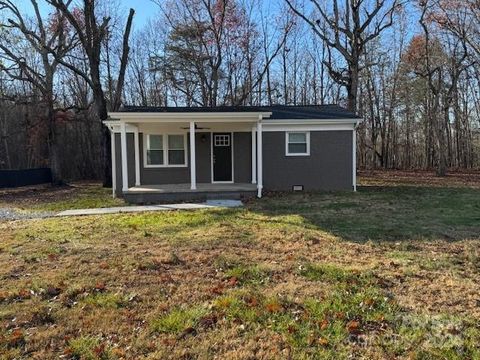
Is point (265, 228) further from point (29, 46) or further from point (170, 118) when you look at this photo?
point (29, 46)

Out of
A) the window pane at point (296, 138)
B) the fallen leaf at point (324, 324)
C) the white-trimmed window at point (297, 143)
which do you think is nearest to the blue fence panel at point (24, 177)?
the white-trimmed window at point (297, 143)

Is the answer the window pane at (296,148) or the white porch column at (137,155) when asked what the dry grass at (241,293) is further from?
the window pane at (296,148)

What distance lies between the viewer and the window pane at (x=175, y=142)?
50.4 ft

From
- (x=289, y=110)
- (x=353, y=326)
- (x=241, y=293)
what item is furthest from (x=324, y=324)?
(x=289, y=110)

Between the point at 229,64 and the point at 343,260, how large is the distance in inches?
953

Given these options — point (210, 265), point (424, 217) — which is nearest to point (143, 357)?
point (210, 265)

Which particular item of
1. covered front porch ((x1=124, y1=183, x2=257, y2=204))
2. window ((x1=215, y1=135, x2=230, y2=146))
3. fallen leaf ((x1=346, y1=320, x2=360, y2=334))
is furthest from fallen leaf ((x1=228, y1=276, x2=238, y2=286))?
window ((x1=215, y1=135, x2=230, y2=146))

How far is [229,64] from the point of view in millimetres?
27953

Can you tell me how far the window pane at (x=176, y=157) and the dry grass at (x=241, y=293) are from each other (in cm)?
760

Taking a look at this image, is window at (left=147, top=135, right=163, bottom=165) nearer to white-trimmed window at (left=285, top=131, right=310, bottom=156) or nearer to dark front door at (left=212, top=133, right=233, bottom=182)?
dark front door at (left=212, top=133, right=233, bottom=182)

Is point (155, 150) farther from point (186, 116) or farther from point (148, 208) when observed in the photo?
point (148, 208)

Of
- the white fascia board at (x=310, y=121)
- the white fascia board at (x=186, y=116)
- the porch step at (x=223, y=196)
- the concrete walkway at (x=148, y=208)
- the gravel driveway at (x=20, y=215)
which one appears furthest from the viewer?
the white fascia board at (x=310, y=121)

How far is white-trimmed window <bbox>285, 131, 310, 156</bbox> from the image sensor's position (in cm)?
1495

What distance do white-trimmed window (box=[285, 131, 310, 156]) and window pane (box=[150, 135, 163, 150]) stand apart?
467 cm
